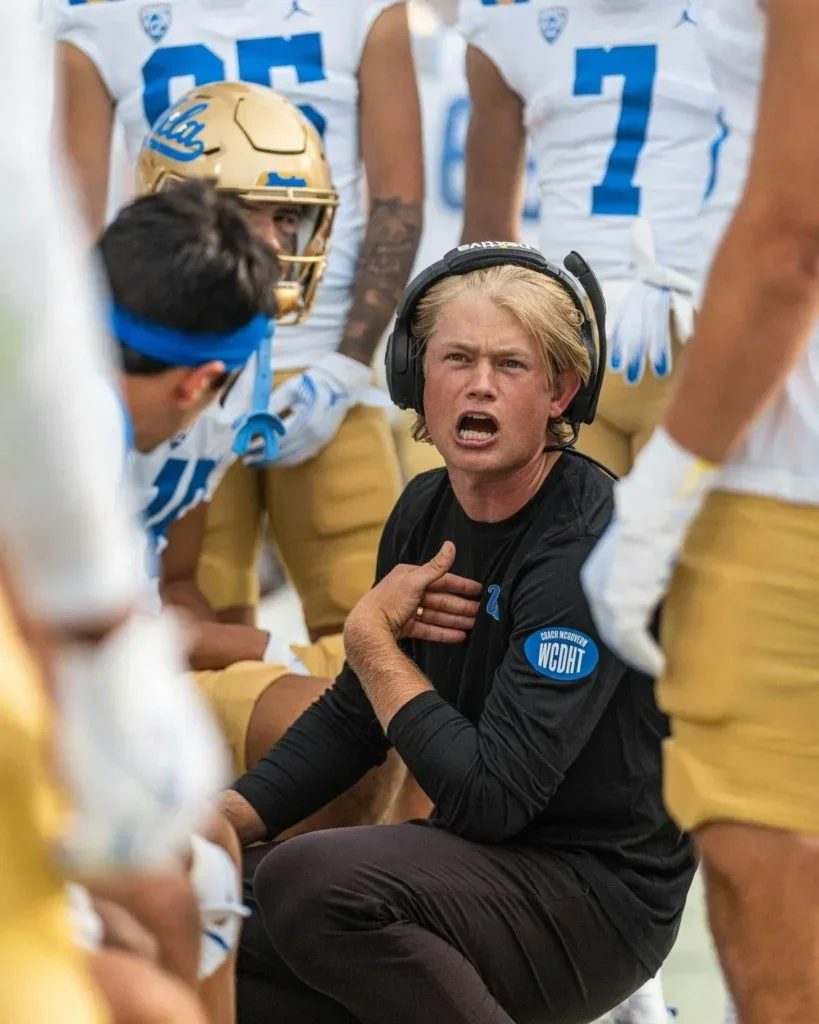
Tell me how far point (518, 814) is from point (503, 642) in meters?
0.22

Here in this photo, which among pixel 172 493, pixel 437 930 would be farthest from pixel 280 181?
pixel 437 930

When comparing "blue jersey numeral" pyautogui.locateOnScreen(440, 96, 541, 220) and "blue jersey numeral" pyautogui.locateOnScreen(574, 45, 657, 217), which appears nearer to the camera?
"blue jersey numeral" pyautogui.locateOnScreen(574, 45, 657, 217)

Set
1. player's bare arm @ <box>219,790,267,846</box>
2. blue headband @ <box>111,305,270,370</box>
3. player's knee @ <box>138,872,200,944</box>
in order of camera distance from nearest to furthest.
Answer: player's knee @ <box>138,872,200,944</box> → blue headband @ <box>111,305,270,370</box> → player's bare arm @ <box>219,790,267,846</box>

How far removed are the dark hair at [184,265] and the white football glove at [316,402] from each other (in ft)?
3.29

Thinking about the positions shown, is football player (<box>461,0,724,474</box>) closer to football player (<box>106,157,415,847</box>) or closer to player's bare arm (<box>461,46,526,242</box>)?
player's bare arm (<box>461,46,526,242</box>)

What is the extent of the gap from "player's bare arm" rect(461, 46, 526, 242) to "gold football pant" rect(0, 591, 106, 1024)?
2550mm

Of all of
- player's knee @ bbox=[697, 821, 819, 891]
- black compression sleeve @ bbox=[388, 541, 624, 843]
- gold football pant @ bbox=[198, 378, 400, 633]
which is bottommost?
gold football pant @ bbox=[198, 378, 400, 633]

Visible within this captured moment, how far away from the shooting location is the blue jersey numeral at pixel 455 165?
17.8 ft

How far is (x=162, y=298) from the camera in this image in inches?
80.9

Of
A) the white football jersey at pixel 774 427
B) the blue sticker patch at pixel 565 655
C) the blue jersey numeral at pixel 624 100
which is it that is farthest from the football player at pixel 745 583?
the blue jersey numeral at pixel 624 100

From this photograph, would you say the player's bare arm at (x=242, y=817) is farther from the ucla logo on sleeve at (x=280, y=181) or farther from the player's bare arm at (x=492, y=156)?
the player's bare arm at (x=492, y=156)

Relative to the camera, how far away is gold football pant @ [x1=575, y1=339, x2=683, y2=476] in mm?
3070

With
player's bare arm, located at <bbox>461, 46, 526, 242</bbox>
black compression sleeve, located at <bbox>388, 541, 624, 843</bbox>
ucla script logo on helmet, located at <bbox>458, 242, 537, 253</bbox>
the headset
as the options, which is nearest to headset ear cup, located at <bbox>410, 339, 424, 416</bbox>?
the headset

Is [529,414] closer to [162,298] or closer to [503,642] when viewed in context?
[503,642]
